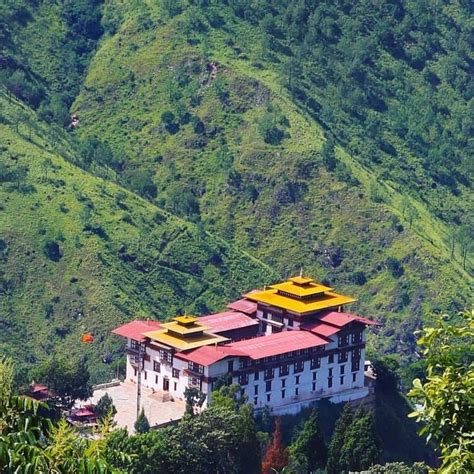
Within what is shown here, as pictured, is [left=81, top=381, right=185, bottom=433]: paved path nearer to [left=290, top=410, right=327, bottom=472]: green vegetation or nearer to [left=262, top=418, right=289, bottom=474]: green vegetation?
[left=262, top=418, right=289, bottom=474]: green vegetation

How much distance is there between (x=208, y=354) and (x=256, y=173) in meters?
57.4

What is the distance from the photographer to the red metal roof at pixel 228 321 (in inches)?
3888

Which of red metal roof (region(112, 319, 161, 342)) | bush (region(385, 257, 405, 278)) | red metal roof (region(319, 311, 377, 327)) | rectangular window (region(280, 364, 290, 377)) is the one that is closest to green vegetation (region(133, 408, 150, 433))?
red metal roof (region(112, 319, 161, 342))

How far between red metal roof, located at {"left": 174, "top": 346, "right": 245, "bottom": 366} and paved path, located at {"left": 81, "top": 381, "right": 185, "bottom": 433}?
3161mm

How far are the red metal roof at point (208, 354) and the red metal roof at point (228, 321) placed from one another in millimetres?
6162

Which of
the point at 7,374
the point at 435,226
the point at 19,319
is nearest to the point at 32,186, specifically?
the point at 19,319

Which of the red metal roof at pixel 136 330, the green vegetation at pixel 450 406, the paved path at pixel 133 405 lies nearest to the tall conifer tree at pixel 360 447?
the paved path at pixel 133 405

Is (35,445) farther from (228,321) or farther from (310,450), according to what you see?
(228,321)

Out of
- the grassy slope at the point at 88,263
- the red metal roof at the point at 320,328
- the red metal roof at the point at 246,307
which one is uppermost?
the grassy slope at the point at 88,263

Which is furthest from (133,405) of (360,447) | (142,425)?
(360,447)

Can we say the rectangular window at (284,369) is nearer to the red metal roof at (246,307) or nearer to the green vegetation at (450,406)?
the red metal roof at (246,307)

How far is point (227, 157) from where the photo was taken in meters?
148

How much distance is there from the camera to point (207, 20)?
165m

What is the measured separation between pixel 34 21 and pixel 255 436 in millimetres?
100200
